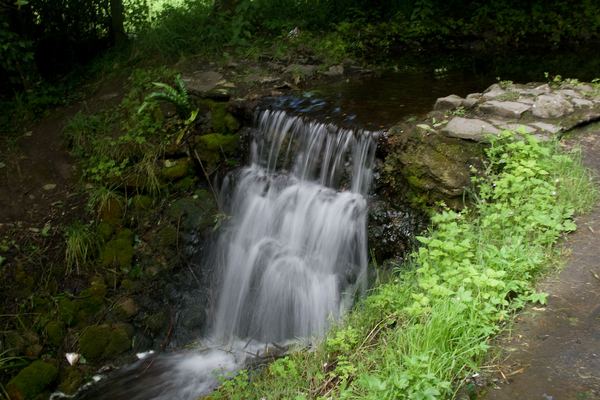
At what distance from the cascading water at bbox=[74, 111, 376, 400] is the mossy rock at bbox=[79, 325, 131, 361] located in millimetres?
252

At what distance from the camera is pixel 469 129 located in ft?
12.9

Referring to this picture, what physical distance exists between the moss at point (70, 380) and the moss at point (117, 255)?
118cm

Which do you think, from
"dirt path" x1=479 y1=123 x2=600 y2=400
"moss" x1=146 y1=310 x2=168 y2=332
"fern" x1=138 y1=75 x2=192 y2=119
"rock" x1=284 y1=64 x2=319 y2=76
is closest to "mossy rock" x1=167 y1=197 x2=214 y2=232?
"moss" x1=146 y1=310 x2=168 y2=332

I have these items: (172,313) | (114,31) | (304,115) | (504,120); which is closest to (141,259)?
(172,313)

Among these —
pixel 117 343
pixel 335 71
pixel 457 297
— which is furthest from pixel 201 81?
pixel 457 297

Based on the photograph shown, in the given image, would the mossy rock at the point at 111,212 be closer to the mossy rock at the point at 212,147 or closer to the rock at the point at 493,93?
the mossy rock at the point at 212,147

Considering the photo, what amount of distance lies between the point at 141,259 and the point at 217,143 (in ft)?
5.73

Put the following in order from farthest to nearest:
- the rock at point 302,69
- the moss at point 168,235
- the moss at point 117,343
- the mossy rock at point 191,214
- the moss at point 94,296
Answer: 1. the rock at point 302,69
2. the mossy rock at point 191,214
3. the moss at point 168,235
4. the moss at point 94,296
5. the moss at point 117,343

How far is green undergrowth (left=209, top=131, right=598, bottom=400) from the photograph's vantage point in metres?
2.32

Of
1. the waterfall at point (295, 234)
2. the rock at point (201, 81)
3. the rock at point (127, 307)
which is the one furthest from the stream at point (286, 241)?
the rock at point (201, 81)

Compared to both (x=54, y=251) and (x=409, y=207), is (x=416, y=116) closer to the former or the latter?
(x=409, y=207)

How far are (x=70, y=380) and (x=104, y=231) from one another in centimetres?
171

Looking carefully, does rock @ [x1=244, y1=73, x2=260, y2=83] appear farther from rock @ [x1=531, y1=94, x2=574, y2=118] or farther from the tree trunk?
rock @ [x1=531, y1=94, x2=574, y2=118]

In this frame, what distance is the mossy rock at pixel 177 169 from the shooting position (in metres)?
5.43
